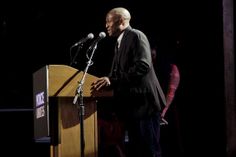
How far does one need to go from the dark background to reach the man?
2.03 metres

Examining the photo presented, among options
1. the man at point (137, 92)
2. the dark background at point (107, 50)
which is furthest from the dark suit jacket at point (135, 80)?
the dark background at point (107, 50)

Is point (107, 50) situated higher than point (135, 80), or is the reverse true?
point (107, 50)

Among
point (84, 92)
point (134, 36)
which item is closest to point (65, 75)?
point (84, 92)

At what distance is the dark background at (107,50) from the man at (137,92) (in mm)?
2027

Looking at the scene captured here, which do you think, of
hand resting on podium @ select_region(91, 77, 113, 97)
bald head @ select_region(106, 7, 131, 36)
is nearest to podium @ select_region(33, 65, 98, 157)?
hand resting on podium @ select_region(91, 77, 113, 97)

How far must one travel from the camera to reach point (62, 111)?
133 inches

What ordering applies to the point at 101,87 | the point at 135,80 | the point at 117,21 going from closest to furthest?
the point at 101,87 < the point at 135,80 < the point at 117,21

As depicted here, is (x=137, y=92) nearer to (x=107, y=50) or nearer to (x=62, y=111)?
(x=62, y=111)

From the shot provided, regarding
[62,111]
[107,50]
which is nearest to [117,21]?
[62,111]

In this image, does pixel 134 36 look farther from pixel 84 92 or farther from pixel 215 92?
pixel 215 92

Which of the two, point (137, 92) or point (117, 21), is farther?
point (117, 21)

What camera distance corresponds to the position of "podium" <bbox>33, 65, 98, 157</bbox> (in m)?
3.27

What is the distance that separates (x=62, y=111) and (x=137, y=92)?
592 mm

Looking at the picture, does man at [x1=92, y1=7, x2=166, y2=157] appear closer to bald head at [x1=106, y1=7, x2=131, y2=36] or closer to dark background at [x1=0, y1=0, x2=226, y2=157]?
bald head at [x1=106, y1=7, x2=131, y2=36]
